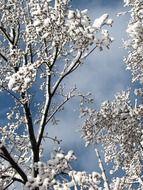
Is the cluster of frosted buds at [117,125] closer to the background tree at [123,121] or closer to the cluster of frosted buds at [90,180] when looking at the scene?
the background tree at [123,121]

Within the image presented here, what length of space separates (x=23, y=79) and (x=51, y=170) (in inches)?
94.4

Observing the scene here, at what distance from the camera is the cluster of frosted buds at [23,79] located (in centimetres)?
1060

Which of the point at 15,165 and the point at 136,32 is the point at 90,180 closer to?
the point at 15,165

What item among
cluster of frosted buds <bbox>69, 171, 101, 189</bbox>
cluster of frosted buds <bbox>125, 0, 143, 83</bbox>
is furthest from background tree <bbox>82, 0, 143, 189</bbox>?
cluster of frosted buds <bbox>69, 171, 101, 189</bbox>

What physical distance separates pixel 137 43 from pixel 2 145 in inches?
210

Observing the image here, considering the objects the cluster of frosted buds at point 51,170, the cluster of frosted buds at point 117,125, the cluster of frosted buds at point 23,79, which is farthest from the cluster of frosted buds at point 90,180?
the cluster of frosted buds at point 117,125

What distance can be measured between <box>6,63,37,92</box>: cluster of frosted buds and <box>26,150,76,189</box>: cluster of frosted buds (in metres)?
1.97

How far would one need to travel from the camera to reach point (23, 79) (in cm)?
1077

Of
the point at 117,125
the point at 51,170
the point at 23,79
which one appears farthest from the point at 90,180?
the point at 117,125

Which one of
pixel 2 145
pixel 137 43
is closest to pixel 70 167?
pixel 2 145

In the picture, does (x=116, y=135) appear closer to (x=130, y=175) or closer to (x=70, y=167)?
(x=130, y=175)

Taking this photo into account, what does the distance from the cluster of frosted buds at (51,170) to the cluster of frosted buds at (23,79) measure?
1973 mm

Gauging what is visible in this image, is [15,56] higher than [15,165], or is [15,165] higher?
[15,56]

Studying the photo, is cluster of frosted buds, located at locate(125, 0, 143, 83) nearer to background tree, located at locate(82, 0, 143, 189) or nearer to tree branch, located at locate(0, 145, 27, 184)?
background tree, located at locate(82, 0, 143, 189)
